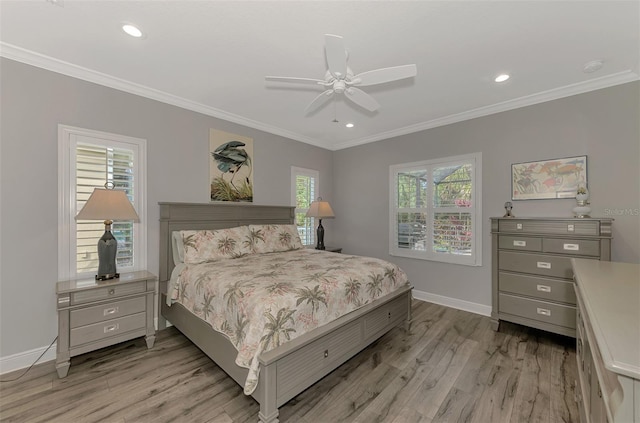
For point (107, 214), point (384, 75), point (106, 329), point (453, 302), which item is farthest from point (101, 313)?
point (453, 302)

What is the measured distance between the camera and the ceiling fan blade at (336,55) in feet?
5.46

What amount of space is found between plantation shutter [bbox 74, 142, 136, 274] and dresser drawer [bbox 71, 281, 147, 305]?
1.64ft

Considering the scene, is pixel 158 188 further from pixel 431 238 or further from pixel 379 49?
pixel 431 238

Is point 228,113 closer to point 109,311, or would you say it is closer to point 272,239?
point 272,239

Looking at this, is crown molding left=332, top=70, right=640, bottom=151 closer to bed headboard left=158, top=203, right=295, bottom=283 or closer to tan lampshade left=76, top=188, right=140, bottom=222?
bed headboard left=158, top=203, right=295, bottom=283

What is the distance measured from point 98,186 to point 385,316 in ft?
10.7

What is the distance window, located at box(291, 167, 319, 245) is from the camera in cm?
479

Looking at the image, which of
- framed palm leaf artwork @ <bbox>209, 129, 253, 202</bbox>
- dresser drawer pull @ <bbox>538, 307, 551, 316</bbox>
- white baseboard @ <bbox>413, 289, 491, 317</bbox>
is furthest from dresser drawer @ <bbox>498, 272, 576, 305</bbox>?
framed palm leaf artwork @ <bbox>209, 129, 253, 202</bbox>

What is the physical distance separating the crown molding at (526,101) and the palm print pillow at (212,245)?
3.01m

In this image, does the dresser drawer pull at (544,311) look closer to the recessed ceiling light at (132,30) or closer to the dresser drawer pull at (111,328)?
the dresser drawer pull at (111,328)

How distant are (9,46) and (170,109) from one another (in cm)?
130

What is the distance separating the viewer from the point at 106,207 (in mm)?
2402

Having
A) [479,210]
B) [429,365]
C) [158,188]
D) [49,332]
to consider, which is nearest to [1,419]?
[49,332]

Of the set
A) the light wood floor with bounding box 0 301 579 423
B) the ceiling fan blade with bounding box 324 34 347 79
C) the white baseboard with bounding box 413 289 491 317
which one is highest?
the ceiling fan blade with bounding box 324 34 347 79
